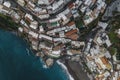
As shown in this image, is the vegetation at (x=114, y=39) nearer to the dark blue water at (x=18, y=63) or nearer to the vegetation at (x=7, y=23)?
the dark blue water at (x=18, y=63)

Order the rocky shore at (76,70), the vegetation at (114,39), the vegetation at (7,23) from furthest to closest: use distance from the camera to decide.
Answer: the rocky shore at (76,70), the vegetation at (7,23), the vegetation at (114,39)

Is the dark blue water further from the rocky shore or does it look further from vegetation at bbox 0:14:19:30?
the rocky shore

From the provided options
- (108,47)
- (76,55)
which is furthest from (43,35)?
(108,47)

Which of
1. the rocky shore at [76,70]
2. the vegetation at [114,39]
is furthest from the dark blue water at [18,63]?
the vegetation at [114,39]

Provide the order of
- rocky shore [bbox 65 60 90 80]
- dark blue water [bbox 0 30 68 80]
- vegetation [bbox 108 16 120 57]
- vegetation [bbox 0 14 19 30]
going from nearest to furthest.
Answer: vegetation [bbox 108 16 120 57], vegetation [bbox 0 14 19 30], dark blue water [bbox 0 30 68 80], rocky shore [bbox 65 60 90 80]

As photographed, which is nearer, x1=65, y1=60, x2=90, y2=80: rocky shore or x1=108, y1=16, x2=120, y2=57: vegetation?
x1=108, y1=16, x2=120, y2=57: vegetation

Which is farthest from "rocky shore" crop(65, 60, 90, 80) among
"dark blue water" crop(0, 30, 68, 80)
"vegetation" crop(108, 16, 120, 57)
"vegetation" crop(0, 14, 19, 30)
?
"vegetation" crop(0, 14, 19, 30)

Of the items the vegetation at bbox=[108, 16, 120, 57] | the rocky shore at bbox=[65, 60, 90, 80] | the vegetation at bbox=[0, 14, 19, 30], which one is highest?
the vegetation at bbox=[0, 14, 19, 30]

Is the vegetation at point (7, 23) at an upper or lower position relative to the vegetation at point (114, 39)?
upper
